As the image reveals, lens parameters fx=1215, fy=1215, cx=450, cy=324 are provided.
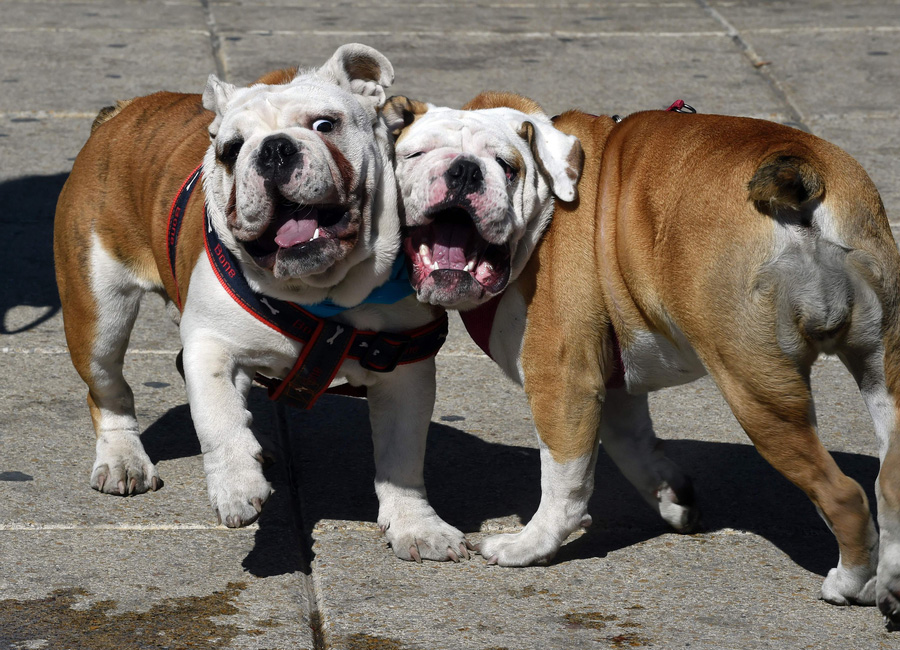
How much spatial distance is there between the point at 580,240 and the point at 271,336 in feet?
3.65

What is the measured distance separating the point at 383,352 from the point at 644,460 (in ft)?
3.82

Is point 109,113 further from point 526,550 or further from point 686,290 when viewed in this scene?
point 686,290

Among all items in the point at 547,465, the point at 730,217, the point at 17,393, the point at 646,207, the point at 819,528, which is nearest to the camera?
the point at 730,217

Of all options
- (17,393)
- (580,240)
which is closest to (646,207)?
(580,240)

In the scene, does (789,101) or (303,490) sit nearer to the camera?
(303,490)

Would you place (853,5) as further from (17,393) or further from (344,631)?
(344,631)

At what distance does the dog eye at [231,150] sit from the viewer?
3986 mm

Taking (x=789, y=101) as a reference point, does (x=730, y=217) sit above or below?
above

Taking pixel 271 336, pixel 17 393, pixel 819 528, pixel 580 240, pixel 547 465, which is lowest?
pixel 17 393

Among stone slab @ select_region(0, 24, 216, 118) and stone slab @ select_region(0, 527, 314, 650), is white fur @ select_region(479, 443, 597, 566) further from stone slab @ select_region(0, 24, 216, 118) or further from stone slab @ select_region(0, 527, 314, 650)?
stone slab @ select_region(0, 24, 216, 118)

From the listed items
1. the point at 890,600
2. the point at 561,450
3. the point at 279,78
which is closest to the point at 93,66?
the point at 279,78

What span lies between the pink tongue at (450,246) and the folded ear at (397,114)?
0.45 m

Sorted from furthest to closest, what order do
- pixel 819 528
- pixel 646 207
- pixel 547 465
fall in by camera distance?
pixel 819 528 → pixel 547 465 → pixel 646 207

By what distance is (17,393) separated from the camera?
5672 millimetres
